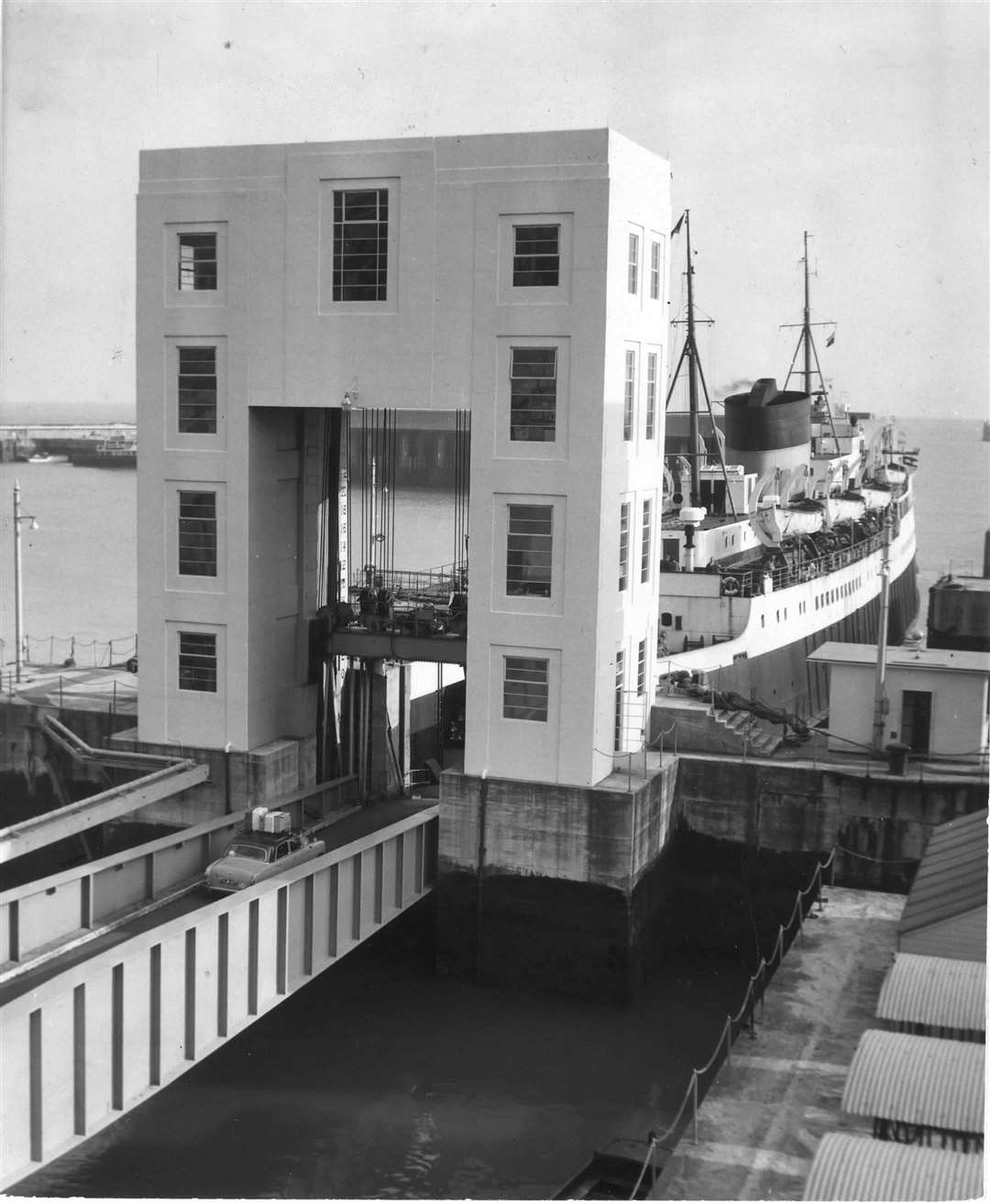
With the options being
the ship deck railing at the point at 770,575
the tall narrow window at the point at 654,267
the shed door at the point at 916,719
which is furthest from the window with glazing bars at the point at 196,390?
the ship deck railing at the point at 770,575

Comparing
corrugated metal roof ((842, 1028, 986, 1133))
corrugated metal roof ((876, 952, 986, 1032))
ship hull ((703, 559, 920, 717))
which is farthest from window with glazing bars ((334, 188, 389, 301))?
corrugated metal roof ((842, 1028, 986, 1133))

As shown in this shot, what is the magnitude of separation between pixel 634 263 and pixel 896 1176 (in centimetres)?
1683

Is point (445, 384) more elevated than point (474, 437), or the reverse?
point (445, 384)

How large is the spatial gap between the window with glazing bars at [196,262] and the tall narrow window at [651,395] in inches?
314

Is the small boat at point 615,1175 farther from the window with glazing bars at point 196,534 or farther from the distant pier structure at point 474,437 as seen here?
the window with glazing bars at point 196,534

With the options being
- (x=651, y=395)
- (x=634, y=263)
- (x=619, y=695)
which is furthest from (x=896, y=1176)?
(x=634, y=263)

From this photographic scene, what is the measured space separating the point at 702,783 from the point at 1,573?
61003 millimetres

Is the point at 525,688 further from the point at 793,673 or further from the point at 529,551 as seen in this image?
the point at 793,673

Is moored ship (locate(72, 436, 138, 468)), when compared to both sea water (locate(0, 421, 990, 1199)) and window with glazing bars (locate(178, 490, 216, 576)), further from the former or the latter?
sea water (locate(0, 421, 990, 1199))

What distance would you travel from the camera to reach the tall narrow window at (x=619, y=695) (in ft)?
90.3

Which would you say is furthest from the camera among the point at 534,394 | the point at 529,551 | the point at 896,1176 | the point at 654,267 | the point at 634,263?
the point at 654,267

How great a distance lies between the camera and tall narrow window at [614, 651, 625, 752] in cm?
2753

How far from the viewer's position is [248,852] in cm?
2517

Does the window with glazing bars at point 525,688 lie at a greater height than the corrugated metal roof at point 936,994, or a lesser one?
greater
